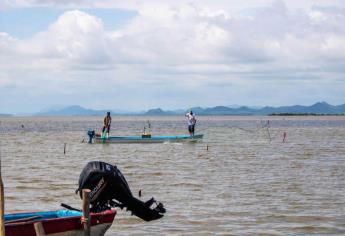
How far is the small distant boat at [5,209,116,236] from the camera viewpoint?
13.1m

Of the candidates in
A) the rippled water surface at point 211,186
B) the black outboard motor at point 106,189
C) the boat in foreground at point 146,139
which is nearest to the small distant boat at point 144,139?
the boat in foreground at point 146,139

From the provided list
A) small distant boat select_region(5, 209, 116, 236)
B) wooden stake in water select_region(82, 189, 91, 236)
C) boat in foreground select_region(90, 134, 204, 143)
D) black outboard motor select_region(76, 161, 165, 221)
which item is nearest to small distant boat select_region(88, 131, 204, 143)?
boat in foreground select_region(90, 134, 204, 143)

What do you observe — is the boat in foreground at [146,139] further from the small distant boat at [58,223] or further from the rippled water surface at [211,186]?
the small distant boat at [58,223]

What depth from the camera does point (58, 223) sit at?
43.8 ft

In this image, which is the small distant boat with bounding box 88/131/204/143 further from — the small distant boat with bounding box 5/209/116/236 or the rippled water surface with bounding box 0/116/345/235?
the small distant boat with bounding box 5/209/116/236

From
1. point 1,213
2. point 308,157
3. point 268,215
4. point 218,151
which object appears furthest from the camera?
point 218,151

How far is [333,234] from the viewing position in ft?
55.0

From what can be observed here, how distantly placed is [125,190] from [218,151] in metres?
30.8

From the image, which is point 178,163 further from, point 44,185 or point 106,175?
point 106,175

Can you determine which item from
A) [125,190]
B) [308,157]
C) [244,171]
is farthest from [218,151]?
[125,190]

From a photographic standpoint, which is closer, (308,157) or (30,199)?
(30,199)

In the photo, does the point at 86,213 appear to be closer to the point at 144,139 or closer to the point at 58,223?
the point at 58,223

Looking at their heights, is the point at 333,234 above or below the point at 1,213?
below

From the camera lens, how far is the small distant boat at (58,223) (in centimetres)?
1312
